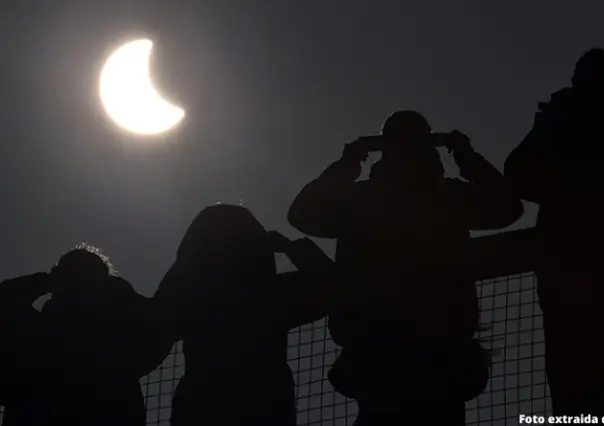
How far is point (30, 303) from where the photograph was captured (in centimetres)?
652

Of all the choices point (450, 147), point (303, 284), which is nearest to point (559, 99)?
point (450, 147)

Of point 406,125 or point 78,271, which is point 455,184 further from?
point 78,271

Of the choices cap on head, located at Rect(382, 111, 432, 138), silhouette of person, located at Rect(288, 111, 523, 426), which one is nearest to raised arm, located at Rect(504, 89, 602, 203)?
silhouette of person, located at Rect(288, 111, 523, 426)

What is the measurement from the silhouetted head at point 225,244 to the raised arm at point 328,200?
230 millimetres

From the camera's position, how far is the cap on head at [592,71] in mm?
5852

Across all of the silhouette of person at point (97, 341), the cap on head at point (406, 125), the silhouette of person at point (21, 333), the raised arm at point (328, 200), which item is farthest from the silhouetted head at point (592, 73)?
the silhouette of person at point (21, 333)

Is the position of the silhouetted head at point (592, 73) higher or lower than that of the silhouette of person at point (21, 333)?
higher

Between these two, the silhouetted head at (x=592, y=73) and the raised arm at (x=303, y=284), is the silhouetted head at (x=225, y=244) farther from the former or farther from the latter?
the silhouetted head at (x=592, y=73)

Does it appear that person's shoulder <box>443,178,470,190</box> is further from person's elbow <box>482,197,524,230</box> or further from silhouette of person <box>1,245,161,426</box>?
silhouette of person <box>1,245,161,426</box>

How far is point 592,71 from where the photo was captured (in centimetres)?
586

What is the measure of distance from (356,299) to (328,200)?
0.49 meters

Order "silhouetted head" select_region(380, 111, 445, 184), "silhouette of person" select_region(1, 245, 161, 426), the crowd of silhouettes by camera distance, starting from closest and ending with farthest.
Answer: the crowd of silhouettes, "silhouetted head" select_region(380, 111, 445, 184), "silhouette of person" select_region(1, 245, 161, 426)

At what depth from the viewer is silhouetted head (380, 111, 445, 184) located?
5973 millimetres

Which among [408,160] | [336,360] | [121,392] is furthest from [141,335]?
[408,160]
